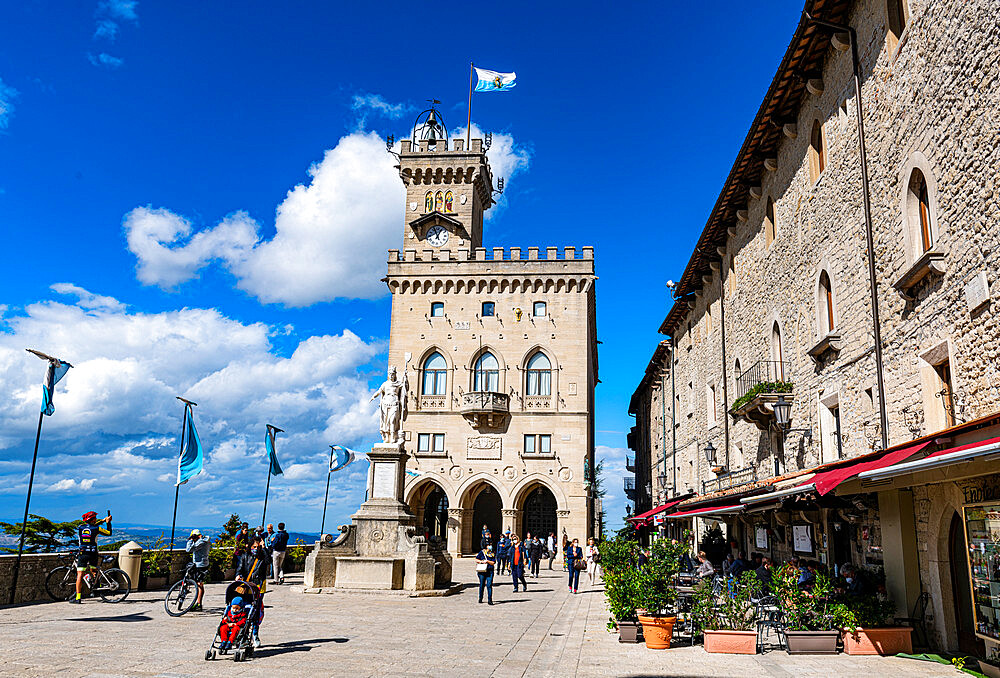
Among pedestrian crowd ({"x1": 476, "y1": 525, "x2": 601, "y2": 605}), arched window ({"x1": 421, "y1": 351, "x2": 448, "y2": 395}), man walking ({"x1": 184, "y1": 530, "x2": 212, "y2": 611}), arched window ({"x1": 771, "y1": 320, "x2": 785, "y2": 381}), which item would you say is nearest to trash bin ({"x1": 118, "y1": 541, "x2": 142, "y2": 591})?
man walking ({"x1": 184, "y1": 530, "x2": 212, "y2": 611})

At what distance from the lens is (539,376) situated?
141 ft

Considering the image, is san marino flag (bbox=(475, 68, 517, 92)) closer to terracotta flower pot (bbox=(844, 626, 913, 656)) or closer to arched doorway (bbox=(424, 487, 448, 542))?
arched doorway (bbox=(424, 487, 448, 542))

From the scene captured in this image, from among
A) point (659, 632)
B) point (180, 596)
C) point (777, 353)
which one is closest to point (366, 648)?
point (659, 632)

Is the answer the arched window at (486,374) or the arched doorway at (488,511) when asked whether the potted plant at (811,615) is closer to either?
the arched window at (486,374)

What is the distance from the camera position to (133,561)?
59.4 feet

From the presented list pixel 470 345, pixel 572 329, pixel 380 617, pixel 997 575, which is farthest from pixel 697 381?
pixel 997 575

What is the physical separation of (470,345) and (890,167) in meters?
32.0

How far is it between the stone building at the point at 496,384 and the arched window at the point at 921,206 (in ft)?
99.5

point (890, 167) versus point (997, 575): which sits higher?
point (890, 167)

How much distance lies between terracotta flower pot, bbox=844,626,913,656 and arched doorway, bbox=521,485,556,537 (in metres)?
32.7

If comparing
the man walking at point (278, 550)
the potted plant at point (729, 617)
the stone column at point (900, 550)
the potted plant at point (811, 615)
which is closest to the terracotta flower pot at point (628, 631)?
the potted plant at point (729, 617)

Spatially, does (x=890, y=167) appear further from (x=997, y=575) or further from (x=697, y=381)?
(x=697, y=381)

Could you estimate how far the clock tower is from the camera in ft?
155

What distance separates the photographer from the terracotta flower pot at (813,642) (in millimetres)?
10609
